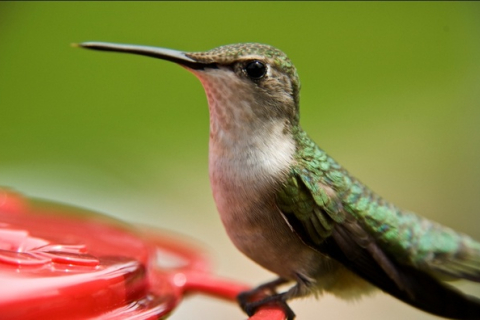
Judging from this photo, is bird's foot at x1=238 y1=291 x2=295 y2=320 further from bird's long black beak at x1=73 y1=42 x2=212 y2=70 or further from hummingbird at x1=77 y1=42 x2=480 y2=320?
bird's long black beak at x1=73 y1=42 x2=212 y2=70

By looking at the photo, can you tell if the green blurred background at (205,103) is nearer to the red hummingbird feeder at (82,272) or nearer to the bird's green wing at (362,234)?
the bird's green wing at (362,234)

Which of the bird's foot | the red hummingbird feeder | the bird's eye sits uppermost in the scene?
the bird's eye

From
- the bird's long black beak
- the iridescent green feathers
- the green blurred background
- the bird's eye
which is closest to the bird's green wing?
the iridescent green feathers

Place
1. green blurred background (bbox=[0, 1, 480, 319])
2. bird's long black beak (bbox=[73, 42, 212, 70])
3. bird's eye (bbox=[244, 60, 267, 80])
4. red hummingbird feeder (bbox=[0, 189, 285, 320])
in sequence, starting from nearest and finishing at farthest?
red hummingbird feeder (bbox=[0, 189, 285, 320]), bird's long black beak (bbox=[73, 42, 212, 70]), bird's eye (bbox=[244, 60, 267, 80]), green blurred background (bbox=[0, 1, 480, 319])

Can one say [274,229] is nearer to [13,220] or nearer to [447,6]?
[13,220]

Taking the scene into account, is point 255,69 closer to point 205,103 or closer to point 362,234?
point 362,234

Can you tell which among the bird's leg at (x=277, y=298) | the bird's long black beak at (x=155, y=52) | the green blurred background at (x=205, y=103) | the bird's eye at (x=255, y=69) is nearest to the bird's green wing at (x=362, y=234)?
the bird's leg at (x=277, y=298)

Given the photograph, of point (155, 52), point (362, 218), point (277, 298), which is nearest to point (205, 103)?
point (362, 218)
